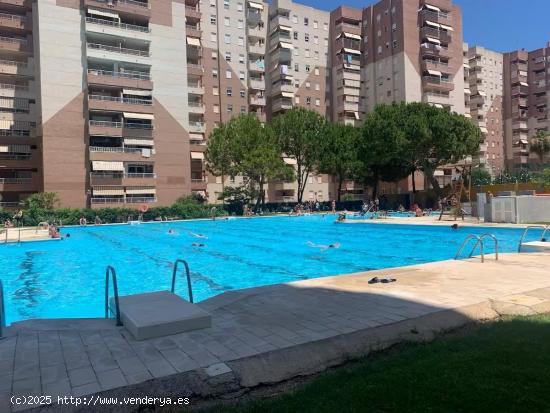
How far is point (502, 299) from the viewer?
698 cm

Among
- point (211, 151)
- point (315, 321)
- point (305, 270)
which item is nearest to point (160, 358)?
point (315, 321)

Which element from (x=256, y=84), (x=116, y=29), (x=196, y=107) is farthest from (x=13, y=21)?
(x=256, y=84)

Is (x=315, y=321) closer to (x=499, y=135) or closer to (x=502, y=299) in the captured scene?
(x=502, y=299)

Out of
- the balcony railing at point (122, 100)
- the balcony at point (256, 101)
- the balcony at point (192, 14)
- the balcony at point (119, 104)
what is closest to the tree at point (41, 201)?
the balcony at point (119, 104)

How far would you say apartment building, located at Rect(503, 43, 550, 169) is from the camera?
8838cm

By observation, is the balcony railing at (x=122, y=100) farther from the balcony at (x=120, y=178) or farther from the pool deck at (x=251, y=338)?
the pool deck at (x=251, y=338)

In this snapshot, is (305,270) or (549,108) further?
(549,108)

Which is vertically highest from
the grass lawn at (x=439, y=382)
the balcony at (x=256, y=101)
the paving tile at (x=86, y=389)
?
the balcony at (x=256, y=101)

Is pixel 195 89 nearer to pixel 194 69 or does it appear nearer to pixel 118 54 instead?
pixel 194 69

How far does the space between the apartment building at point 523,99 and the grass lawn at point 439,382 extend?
9533cm

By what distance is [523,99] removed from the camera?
3556 inches

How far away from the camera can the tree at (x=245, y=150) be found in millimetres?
46344

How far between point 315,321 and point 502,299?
3.24 m

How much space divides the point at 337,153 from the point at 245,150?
1162cm
